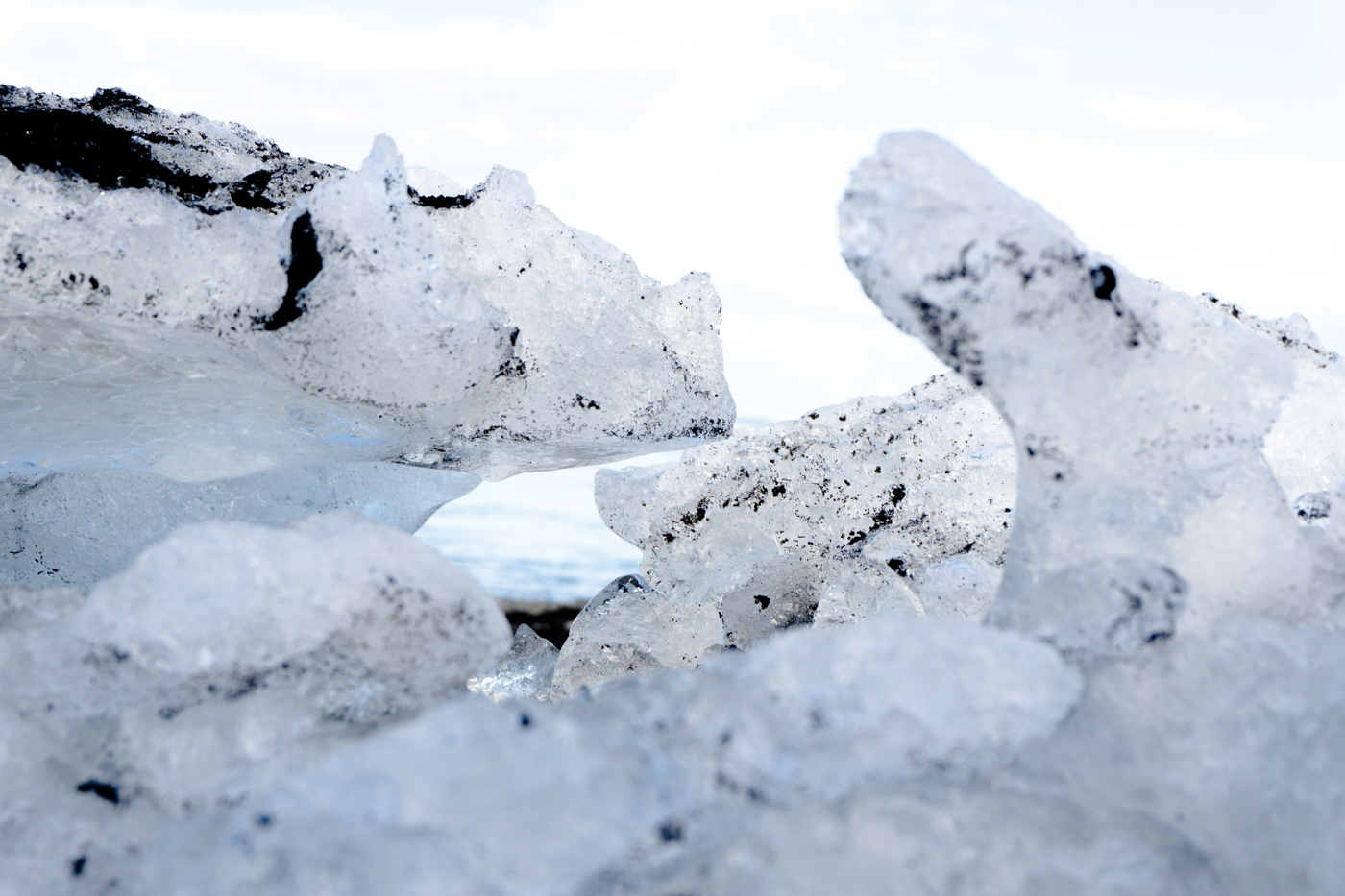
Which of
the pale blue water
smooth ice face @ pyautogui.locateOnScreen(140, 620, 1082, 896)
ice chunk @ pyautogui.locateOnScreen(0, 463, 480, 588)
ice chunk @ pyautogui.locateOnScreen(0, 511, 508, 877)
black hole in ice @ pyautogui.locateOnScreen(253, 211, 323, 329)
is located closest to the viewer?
smooth ice face @ pyautogui.locateOnScreen(140, 620, 1082, 896)

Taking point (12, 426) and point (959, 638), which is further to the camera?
point (12, 426)

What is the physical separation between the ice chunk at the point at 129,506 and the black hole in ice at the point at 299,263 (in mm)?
502

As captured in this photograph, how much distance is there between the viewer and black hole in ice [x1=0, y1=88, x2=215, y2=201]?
1219 millimetres

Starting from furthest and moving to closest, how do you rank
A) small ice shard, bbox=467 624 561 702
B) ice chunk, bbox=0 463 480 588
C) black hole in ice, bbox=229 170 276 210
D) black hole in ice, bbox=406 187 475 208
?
1. small ice shard, bbox=467 624 561 702
2. ice chunk, bbox=0 463 480 588
3. black hole in ice, bbox=406 187 475 208
4. black hole in ice, bbox=229 170 276 210

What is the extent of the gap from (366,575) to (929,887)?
0.48m

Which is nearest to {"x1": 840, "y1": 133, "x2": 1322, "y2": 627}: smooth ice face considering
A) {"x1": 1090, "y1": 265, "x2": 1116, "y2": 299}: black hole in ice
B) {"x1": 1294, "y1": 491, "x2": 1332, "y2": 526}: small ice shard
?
{"x1": 1090, "y1": 265, "x2": 1116, "y2": 299}: black hole in ice

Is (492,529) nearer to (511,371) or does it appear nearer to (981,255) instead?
(511,371)

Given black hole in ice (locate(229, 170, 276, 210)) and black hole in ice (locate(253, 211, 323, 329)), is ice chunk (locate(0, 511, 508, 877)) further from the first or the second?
black hole in ice (locate(229, 170, 276, 210))

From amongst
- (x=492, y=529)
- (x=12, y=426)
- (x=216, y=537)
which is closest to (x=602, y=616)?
(x=12, y=426)

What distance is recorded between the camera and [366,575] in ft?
2.72

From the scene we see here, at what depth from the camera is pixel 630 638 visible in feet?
5.89

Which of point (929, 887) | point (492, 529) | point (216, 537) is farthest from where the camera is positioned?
point (492, 529)

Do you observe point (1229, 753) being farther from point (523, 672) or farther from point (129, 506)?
point (129, 506)

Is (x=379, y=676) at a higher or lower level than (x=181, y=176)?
lower
